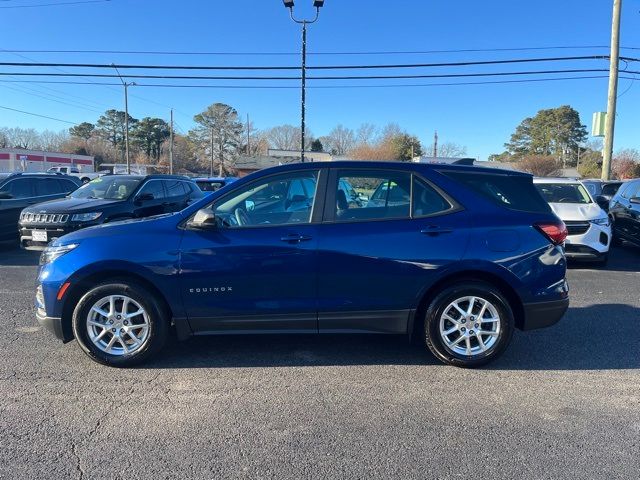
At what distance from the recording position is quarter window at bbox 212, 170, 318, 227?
13.3ft

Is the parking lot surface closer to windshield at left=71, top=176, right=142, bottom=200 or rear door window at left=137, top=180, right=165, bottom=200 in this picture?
windshield at left=71, top=176, right=142, bottom=200

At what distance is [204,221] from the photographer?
3.88m

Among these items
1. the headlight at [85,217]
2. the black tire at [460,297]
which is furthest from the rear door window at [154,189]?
the black tire at [460,297]

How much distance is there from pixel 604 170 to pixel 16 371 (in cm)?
2052

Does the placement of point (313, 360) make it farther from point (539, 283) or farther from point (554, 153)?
point (554, 153)

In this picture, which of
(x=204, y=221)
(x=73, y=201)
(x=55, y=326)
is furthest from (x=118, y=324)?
(x=73, y=201)

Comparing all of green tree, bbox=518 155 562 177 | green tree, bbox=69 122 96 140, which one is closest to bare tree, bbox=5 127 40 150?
green tree, bbox=69 122 96 140

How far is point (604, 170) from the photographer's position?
18641 mm

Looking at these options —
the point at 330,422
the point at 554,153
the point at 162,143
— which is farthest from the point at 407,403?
the point at 162,143

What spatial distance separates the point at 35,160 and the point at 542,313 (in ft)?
246

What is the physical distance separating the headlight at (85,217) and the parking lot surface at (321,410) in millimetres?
4166

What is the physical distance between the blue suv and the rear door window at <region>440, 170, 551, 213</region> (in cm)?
4

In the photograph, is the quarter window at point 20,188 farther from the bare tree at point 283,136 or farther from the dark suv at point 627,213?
the bare tree at point 283,136

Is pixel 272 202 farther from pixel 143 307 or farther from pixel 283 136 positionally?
pixel 283 136
